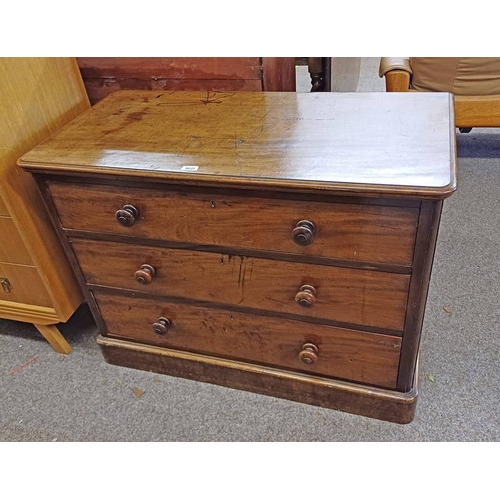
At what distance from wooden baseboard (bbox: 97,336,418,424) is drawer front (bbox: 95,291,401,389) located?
0.07 feet

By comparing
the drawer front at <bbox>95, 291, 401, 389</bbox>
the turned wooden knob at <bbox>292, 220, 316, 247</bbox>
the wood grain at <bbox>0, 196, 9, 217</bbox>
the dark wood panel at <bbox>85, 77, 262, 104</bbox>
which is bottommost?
the drawer front at <bbox>95, 291, 401, 389</bbox>

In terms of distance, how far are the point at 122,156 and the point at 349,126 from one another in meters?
0.49

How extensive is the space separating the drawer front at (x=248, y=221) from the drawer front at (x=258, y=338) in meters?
0.23

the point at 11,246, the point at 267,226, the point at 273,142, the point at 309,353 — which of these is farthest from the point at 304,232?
the point at 11,246

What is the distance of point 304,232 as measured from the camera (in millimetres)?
884

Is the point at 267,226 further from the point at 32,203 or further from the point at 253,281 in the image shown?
the point at 32,203

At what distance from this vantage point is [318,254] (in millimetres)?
930

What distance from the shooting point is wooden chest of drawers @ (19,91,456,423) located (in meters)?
0.85

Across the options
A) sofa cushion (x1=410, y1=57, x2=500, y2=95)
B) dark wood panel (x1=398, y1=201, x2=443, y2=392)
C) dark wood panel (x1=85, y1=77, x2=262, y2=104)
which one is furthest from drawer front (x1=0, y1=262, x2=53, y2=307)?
sofa cushion (x1=410, y1=57, x2=500, y2=95)

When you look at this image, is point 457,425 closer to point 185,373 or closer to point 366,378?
point 366,378

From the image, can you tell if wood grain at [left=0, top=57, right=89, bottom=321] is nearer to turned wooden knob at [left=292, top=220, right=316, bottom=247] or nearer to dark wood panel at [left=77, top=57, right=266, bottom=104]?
dark wood panel at [left=77, top=57, right=266, bottom=104]

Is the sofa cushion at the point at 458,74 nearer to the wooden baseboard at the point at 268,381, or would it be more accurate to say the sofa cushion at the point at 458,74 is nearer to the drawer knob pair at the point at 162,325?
the wooden baseboard at the point at 268,381
